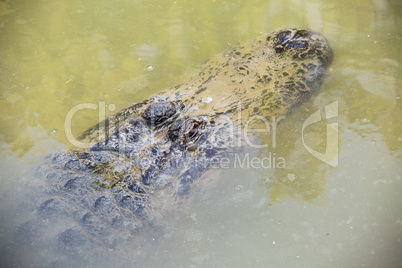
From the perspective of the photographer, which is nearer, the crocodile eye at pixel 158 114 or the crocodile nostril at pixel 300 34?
the crocodile eye at pixel 158 114

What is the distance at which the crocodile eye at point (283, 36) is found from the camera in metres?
3.73

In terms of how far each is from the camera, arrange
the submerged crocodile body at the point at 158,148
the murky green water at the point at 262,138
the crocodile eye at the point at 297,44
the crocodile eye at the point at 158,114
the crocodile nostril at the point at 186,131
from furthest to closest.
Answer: the crocodile eye at the point at 297,44, the crocodile eye at the point at 158,114, the crocodile nostril at the point at 186,131, the murky green water at the point at 262,138, the submerged crocodile body at the point at 158,148

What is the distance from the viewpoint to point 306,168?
10.4 ft

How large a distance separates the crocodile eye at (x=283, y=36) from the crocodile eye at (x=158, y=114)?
5.00 feet

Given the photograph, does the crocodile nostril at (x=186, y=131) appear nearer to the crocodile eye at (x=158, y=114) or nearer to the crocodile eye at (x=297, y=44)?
the crocodile eye at (x=158, y=114)

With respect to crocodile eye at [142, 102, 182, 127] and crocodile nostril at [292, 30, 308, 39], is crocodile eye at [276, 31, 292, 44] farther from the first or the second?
crocodile eye at [142, 102, 182, 127]

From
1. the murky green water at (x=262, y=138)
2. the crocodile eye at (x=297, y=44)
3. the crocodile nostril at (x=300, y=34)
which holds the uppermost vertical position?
the crocodile nostril at (x=300, y=34)

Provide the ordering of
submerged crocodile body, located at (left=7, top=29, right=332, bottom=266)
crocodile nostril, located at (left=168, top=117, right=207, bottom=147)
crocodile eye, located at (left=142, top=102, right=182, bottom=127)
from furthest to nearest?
1. crocodile eye, located at (left=142, top=102, right=182, bottom=127)
2. crocodile nostril, located at (left=168, top=117, right=207, bottom=147)
3. submerged crocodile body, located at (left=7, top=29, right=332, bottom=266)

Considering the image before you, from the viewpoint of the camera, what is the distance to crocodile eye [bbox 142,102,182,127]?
9.78 feet

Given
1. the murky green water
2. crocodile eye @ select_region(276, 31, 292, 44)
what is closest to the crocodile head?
crocodile eye @ select_region(276, 31, 292, 44)

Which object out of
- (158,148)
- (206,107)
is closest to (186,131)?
(158,148)

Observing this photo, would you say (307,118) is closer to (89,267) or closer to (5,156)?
(89,267)

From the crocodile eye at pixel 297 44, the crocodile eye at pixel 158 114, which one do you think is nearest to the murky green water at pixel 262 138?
the crocodile eye at pixel 297 44

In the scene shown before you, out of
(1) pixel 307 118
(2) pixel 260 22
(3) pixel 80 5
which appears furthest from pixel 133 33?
(1) pixel 307 118
